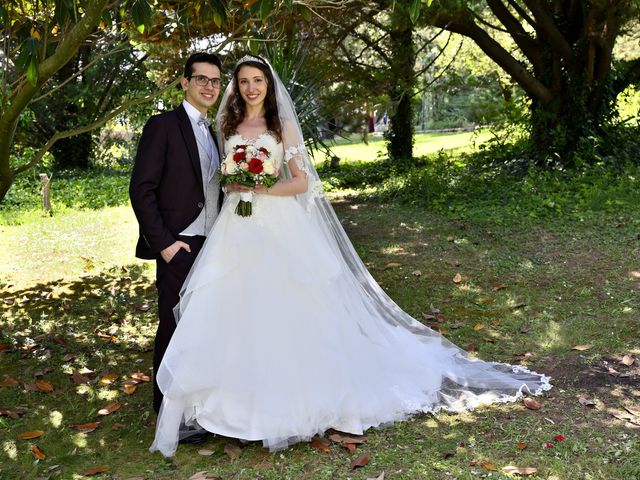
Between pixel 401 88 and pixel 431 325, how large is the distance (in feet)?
28.3

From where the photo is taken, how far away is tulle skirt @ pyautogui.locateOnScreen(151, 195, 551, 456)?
12.8 feet

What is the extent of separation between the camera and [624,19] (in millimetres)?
11422

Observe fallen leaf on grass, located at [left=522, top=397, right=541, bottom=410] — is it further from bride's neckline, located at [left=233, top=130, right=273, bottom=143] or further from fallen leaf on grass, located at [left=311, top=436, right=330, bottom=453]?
bride's neckline, located at [left=233, top=130, right=273, bottom=143]

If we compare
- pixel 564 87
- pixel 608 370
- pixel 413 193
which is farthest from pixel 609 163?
pixel 608 370

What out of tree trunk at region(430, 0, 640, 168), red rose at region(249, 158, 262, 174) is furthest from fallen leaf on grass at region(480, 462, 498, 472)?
tree trunk at region(430, 0, 640, 168)

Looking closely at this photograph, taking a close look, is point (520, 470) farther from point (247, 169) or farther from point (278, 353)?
point (247, 169)

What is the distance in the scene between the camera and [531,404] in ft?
14.0

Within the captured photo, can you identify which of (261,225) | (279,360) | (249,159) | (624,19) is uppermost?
(624,19)

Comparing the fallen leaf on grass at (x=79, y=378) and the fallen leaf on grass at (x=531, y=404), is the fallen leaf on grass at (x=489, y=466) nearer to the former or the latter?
the fallen leaf on grass at (x=531, y=404)

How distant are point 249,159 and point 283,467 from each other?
5.62ft

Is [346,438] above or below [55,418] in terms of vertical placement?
above

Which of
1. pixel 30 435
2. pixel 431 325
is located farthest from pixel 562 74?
pixel 30 435

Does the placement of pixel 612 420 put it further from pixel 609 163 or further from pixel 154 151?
pixel 609 163

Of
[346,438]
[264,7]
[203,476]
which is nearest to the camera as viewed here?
[264,7]
